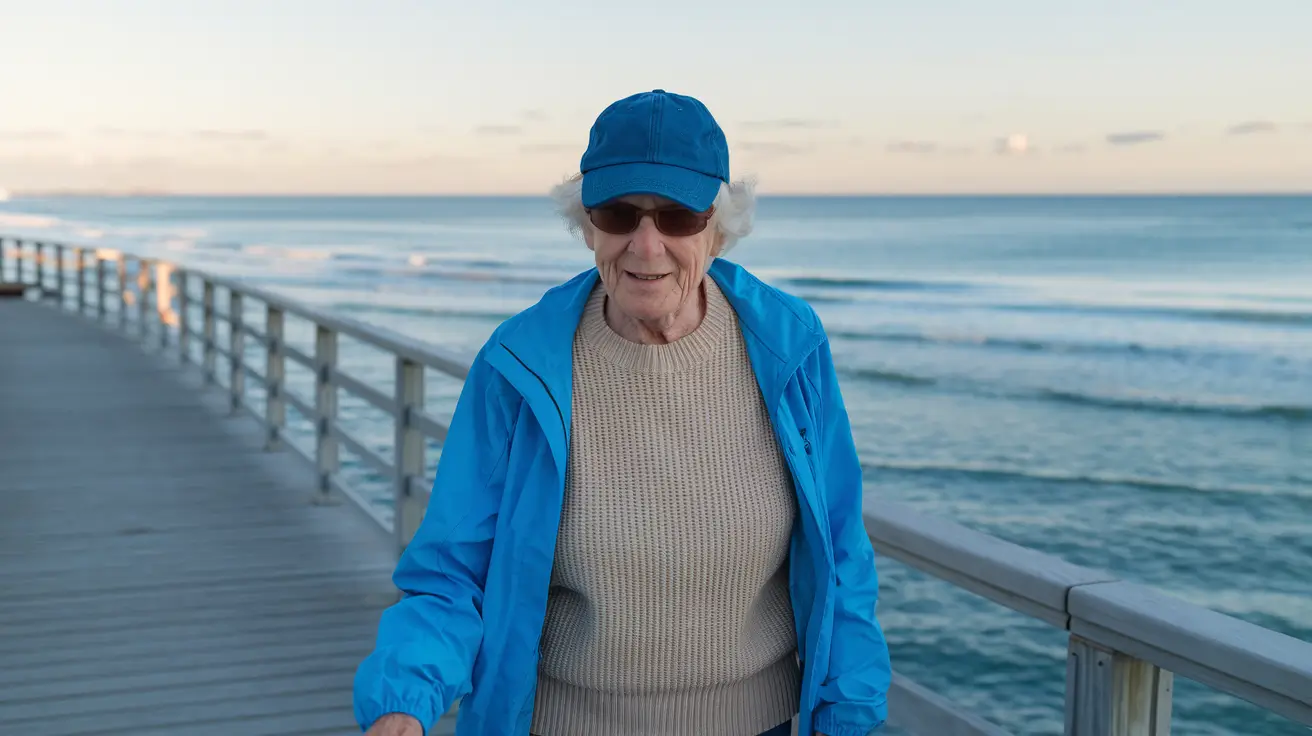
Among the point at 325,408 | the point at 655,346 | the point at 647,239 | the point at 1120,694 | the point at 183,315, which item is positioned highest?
the point at 647,239

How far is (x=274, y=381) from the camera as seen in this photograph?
7.00m

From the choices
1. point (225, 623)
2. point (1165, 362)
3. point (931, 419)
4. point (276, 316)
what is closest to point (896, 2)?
point (1165, 362)

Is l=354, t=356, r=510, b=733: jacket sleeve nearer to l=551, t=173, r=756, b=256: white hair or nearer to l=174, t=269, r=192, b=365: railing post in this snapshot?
l=551, t=173, r=756, b=256: white hair

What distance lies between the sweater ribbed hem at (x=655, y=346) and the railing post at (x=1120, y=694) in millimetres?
602

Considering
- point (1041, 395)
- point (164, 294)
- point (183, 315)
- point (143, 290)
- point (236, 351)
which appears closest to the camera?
point (236, 351)

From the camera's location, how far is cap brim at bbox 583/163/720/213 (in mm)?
1478

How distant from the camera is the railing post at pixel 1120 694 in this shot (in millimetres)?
1611

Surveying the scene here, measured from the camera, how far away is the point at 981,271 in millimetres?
→ 40906

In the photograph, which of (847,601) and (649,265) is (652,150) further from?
(847,601)

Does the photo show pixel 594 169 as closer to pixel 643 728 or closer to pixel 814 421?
pixel 814 421

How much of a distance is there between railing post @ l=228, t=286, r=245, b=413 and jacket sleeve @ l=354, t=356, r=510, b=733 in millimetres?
6729

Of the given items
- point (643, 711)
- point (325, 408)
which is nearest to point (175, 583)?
point (325, 408)

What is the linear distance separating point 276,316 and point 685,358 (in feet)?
18.0

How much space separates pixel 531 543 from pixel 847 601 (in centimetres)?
41
